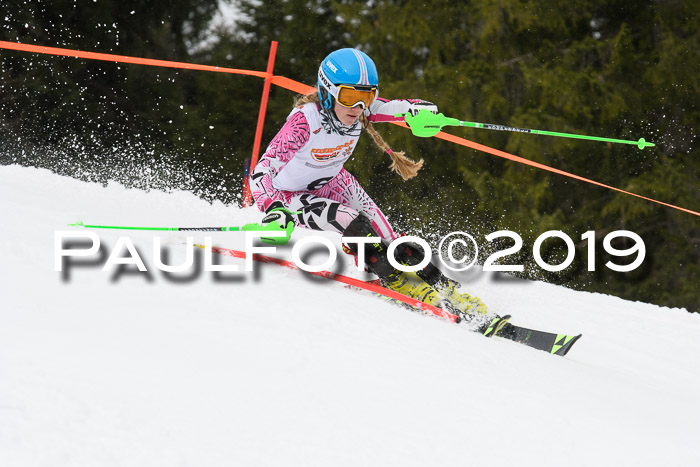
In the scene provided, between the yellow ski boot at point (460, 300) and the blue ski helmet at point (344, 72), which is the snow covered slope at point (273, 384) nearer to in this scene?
the yellow ski boot at point (460, 300)

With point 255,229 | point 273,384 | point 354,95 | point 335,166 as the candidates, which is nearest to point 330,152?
point 335,166

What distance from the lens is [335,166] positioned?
402 cm

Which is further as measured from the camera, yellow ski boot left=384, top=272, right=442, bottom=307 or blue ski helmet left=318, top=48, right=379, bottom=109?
yellow ski boot left=384, top=272, right=442, bottom=307

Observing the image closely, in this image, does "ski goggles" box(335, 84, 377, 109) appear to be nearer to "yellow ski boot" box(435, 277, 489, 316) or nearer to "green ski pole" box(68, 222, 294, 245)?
"green ski pole" box(68, 222, 294, 245)

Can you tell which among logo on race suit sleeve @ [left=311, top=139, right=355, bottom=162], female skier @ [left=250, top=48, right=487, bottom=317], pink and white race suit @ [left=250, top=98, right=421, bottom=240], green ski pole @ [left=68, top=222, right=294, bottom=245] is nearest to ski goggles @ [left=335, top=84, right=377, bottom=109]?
female skier @ [left=250, top=48, right=487, bottom=317]

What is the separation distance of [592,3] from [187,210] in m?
6.02

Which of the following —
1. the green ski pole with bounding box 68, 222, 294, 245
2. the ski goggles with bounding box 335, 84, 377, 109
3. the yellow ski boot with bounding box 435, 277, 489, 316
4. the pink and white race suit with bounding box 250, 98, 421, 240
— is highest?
the ski goggles with bounding box 335, 84, 377, 109

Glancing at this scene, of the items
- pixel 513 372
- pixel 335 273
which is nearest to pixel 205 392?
pixel 513 372

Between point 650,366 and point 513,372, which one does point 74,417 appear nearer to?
point 513,372

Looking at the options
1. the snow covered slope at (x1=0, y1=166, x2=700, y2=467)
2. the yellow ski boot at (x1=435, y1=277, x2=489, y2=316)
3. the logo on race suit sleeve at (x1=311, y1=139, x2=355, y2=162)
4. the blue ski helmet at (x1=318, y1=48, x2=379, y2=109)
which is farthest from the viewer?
the logo on race suit sleeve at (x1=311, y1=139, x2=355, y2=162)

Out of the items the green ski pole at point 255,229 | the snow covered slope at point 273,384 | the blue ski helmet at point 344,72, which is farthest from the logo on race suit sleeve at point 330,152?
the snow covered slope at point 273,384

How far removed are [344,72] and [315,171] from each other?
63 cm

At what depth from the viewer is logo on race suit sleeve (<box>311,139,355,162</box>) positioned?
12.6ft

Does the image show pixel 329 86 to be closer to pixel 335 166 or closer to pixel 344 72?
pixel 344 72
